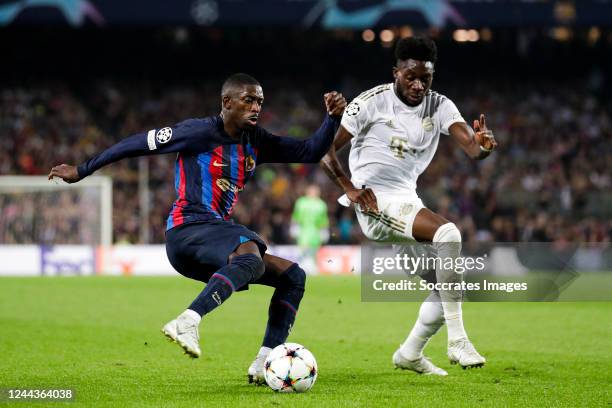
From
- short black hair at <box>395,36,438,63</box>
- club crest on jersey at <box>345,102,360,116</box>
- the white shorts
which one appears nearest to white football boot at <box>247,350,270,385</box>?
the white shorts

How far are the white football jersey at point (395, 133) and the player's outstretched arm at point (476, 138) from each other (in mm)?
96

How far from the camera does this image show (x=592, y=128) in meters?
29.5

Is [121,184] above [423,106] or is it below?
above

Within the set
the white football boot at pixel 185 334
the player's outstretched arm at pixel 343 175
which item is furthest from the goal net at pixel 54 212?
the white football boot at pixel 185 334

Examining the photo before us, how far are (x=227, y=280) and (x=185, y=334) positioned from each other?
610mm

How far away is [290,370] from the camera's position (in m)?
6.48

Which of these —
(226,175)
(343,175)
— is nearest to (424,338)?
(343,175)

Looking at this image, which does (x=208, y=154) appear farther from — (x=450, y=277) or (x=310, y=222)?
(x=310, y=222)

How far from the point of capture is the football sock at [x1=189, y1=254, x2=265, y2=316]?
Answer: 618cm

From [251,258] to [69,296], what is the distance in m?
9.67

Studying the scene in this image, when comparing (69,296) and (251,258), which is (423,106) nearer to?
(251,258)

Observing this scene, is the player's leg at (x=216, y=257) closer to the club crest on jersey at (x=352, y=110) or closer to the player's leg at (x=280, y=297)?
the player's leg at (x=280, y=297)

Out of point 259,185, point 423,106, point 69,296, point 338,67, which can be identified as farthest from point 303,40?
point 423,106

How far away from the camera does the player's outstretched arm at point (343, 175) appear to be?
7457 mm
